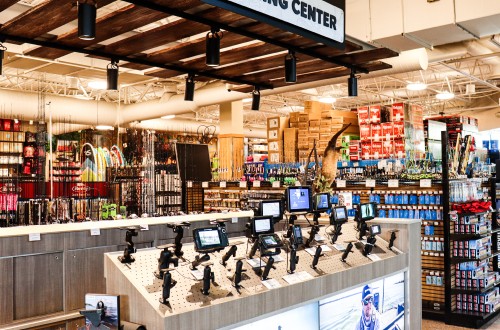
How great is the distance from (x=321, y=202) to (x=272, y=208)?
85 centimetres

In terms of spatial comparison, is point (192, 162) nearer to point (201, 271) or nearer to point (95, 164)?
point (95, 164)

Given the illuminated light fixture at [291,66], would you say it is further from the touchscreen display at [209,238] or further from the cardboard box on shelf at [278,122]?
the cardboard box on shelf at [278,122]

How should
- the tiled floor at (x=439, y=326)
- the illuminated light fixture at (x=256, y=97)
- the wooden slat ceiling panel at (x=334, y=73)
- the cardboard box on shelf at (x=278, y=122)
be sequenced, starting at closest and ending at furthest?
the wooden slat ceiling panel at (x=334, y=73), the illuminated light fixture at (x=256, y=97), the tiled floor at (x=439, y=326), the cardboard box on shelf at (x=278, y=122)

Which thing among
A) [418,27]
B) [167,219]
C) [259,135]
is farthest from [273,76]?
[259,135]

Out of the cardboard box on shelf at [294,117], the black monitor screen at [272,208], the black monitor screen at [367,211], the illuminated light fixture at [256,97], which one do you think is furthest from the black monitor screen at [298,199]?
the cardboard box on shelf at [294,117]

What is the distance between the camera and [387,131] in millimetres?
8703

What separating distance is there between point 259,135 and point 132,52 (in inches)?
715

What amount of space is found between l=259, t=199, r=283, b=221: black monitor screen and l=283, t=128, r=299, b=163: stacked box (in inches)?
216

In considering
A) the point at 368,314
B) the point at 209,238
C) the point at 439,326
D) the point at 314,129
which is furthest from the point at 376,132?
the point at 209,238

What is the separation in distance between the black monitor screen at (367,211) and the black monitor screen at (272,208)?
1063mm

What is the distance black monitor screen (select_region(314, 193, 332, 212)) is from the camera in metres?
4.46

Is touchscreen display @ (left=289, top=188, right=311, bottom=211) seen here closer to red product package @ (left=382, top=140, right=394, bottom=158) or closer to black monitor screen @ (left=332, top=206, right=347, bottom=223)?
black monitor screen @ (left=332, top=206, right=347, bottom=223)

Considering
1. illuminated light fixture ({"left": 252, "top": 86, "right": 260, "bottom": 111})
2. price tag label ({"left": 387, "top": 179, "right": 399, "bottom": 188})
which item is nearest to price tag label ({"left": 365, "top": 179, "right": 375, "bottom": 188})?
price tag label ({"left": 387, "top": 179, "right": 399, "bottom": 188})

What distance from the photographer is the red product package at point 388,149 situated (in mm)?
8676
